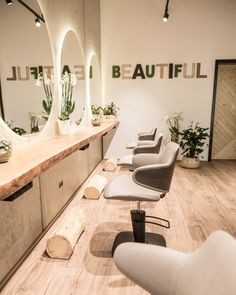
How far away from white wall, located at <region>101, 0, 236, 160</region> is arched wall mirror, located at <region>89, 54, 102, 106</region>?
1.09ft

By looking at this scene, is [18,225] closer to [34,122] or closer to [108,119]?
[34,122]

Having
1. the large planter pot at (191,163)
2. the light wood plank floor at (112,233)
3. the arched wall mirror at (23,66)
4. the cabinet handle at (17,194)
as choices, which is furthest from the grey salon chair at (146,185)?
the large planter pot at (191,163)

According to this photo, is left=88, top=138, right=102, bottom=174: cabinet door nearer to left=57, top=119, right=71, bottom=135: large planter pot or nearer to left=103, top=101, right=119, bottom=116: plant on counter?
left=103, top=101, right=119, bottom=116: plant on counter

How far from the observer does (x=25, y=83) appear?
2184mm

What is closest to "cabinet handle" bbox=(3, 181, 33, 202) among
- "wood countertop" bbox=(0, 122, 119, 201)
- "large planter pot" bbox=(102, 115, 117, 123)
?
"wood countertop" bbox=(0, 122, 119, 201)

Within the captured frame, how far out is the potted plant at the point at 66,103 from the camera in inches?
114

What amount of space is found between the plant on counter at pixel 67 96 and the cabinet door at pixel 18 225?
99 centimetres

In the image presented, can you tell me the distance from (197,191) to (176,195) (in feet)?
1.26

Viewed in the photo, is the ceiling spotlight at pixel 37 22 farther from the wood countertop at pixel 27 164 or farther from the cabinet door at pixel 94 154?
the cabinet door at pixel 94 154

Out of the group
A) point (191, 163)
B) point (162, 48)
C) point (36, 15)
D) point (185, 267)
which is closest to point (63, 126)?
point (36, 15)

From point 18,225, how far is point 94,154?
2.89 meters

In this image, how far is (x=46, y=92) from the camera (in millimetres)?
2609

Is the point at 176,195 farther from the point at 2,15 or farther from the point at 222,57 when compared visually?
the point at 222,57

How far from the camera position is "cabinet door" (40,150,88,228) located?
7.98ft
